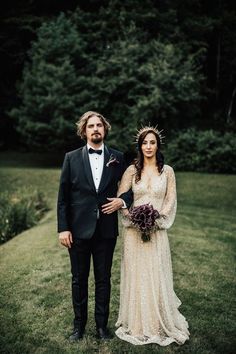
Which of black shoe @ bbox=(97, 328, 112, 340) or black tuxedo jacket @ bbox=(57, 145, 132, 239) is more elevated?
black tuxedo jacket @ bbox=(57, 145, 132, 239)

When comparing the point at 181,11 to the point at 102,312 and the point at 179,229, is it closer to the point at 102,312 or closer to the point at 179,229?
the point at 179,229

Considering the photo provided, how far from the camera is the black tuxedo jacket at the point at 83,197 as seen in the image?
4.47 meters

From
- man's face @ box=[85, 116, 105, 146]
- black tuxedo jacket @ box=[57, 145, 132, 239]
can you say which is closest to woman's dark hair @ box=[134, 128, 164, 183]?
black tuxedo jacket @ box=[57, 145, 132, 239]

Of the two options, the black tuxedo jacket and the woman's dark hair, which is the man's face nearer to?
the black tuxedo jacket

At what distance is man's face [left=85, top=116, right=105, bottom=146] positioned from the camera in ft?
14.5

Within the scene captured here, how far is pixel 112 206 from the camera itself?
14.4ft

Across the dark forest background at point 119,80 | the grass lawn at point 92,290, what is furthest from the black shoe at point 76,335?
the dark forest background at point 119,80

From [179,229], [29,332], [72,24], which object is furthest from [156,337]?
[72,24]

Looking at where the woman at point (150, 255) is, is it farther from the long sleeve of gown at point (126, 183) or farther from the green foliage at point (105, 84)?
the green foliage at point (105, 84)

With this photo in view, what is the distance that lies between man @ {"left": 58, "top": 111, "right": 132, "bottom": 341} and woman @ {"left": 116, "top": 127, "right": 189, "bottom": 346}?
0.18 metres

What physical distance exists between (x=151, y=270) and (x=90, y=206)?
0.98 m

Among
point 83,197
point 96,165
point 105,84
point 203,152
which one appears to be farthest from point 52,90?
point 83,197

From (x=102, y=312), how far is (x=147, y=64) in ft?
61.5

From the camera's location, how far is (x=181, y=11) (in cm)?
2744
